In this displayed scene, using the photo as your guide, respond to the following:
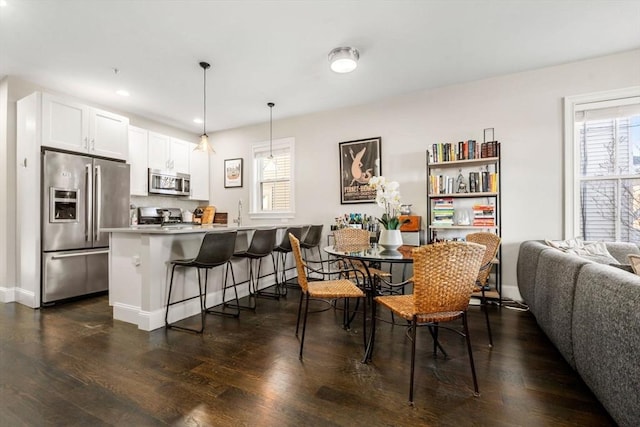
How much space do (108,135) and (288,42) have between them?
299 cm

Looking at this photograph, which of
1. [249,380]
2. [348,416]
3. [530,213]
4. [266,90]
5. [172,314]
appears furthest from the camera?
[266,90]

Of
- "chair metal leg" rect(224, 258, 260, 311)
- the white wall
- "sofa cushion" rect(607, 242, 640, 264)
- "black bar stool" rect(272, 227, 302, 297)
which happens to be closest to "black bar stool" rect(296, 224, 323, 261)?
"black bar stool" rect(272, 227, 302, 297)

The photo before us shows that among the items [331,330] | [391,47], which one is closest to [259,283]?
[331,330]

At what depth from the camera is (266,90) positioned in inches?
158

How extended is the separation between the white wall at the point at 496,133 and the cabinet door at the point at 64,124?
2533 millimetres

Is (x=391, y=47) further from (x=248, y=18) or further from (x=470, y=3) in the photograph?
(x=248, y=18)

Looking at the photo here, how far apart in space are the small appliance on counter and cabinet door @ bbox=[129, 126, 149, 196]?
0.32 meters

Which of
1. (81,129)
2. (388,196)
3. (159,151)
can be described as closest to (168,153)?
(159,151)

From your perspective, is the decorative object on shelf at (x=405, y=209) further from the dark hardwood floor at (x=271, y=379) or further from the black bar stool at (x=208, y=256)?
the black bar stool at (x=208, y=256)

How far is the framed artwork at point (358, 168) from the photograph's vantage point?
441 centimetres

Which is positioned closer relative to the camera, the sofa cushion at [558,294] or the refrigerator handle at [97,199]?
the sofa cushion at [558,294]

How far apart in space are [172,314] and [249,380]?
57.2 inches

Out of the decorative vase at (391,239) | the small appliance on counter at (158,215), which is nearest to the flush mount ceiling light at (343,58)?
the decorative vase at (391,239)

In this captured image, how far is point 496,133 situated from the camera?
12.1ft
